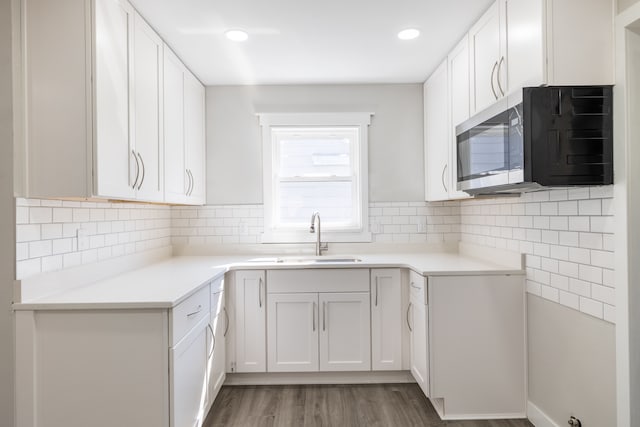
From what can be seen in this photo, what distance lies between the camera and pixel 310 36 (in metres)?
2.49

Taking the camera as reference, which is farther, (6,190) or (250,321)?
(250,321)

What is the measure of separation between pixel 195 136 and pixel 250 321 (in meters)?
1.53

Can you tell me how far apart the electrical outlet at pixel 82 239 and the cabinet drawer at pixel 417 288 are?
198cm

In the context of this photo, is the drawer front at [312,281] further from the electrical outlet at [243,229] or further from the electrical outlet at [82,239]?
the electrical outlet at [82,239]

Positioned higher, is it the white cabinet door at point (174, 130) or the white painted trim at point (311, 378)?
the white cabinet door at point (174, 130)

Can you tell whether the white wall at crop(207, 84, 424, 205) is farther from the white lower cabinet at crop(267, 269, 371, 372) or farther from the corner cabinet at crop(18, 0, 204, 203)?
the corner cabinet at crop(18, 0, 204, 203)

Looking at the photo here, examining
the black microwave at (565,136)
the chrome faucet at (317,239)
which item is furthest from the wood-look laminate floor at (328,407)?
the black microwave at (565,136)

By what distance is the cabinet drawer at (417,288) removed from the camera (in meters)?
2.45

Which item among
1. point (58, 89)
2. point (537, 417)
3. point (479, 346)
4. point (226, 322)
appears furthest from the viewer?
point (226, 322)

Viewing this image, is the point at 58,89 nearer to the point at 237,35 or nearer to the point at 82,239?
the point at 82,239

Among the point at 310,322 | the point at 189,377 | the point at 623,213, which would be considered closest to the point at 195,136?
the point at 310,322

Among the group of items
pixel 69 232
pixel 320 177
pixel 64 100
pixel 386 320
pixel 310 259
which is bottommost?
pixel 386 320

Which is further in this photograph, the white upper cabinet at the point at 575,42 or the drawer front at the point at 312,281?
the drawer front at the point at 312,281

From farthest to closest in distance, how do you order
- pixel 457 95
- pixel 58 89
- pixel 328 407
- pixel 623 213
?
pixel 457 95 < pixel 328 407 < pixel 58 89 < pixel 623 213
